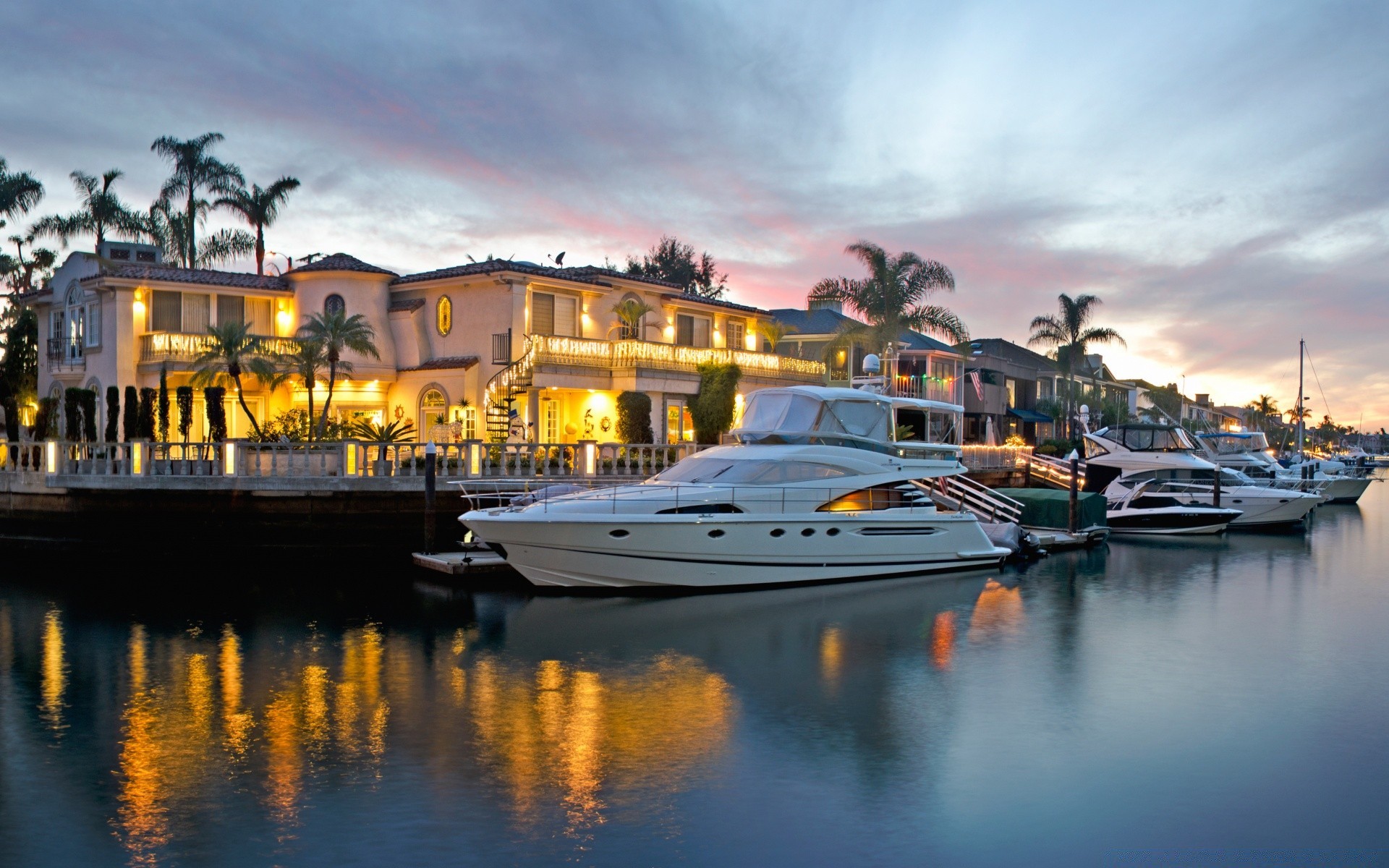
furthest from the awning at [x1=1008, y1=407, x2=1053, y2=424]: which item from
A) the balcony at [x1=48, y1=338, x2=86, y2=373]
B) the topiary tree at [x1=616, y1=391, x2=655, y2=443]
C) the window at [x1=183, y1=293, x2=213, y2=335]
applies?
the balcony at [x1=48, y1=338, x2=86, y2=373]

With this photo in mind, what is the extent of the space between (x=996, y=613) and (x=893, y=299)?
26.3 metres

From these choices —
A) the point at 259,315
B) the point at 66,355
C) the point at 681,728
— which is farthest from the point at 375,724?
the point at 66,355

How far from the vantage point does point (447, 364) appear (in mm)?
36188

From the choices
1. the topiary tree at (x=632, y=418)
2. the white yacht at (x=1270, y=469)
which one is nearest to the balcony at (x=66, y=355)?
the topiary tree at (x=632, y=418)

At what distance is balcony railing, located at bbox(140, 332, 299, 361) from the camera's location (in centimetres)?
3475

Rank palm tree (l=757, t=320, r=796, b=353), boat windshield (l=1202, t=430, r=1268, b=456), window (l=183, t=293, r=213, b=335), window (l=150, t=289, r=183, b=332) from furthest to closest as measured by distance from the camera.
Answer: boat windshield (l=1202, t=430, r=1268, b=456) < palm tree (l=757, t=320, r=796, b=353) < window (l=183, t=293, r=213, b=335) < window (l=150, t=289, r=183, b=332)

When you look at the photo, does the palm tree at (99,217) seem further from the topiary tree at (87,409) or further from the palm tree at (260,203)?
the topiary tree at (87,409)

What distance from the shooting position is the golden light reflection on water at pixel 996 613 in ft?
64.3

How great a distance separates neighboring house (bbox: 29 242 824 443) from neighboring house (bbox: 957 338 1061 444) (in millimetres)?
23720

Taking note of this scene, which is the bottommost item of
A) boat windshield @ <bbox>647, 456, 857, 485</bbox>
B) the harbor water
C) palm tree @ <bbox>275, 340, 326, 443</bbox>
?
the harbor water

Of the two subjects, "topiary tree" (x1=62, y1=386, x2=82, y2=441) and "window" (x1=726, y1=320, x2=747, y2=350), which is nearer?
"topiary tree" (x1=62, y1=386, x2=82, y2=441)

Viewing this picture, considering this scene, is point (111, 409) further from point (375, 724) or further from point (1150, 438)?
point (1150, 438)

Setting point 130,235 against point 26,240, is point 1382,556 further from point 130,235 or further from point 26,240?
point 26,240

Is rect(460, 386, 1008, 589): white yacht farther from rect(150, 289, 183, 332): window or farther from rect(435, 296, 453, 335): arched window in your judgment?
rect(150, 289, 183, 332): window
